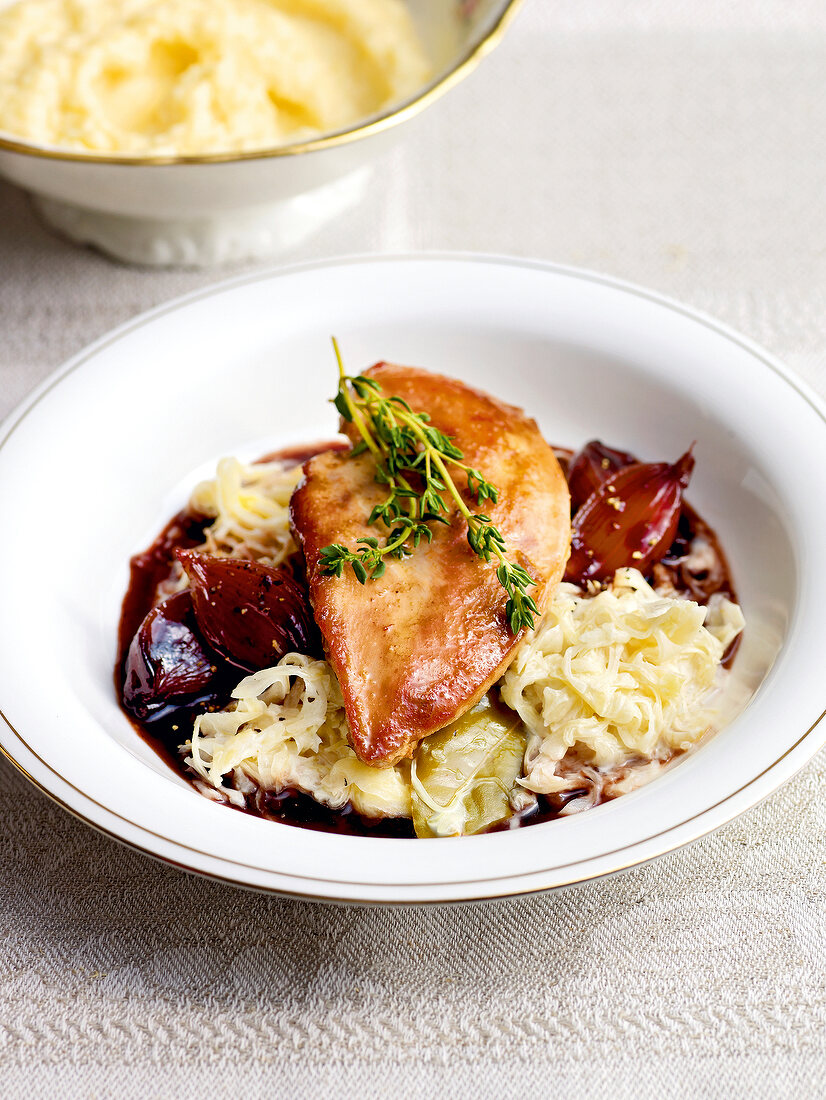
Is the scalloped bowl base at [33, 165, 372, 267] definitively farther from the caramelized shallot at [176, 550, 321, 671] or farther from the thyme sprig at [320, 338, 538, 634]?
the caramelized shallot at [176, 550, 321, 671]

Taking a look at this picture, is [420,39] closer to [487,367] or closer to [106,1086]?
[487,367]

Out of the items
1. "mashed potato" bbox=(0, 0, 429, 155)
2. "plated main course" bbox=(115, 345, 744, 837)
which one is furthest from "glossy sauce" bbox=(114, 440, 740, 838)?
"mashed potato" bbox=(0, 0, 429, 155)

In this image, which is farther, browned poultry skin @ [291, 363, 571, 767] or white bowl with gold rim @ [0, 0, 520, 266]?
white bowl with gold rim @ [0, 0, 520, 266]

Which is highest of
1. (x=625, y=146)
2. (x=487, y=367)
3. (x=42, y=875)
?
(x=625, y=146)

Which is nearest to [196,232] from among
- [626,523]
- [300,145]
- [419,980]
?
[300,145]

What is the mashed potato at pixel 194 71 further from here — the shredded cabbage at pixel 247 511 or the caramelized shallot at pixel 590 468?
the caramelized shallot at pixel 590 468

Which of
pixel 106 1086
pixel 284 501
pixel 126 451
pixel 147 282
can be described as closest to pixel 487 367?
pixel 284 501

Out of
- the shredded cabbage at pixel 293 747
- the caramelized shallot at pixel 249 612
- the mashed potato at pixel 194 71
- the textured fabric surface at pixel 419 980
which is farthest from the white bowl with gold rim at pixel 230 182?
the textured fabric surface at pixel 419 980
